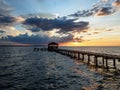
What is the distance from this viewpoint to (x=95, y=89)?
20422mm

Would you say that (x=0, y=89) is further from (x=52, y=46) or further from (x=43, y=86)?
(x=52, y=46)

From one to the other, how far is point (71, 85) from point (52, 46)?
97.1 metres

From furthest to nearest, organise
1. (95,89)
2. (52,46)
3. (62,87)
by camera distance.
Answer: (52,46), (62,87), (95,89)

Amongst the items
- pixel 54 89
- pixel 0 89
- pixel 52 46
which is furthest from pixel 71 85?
pixel 52 46

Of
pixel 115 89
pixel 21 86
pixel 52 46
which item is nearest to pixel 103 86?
pixel 115 89

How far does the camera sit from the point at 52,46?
119438 millimetres

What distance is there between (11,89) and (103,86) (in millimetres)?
11443

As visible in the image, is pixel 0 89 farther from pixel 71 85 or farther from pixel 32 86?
pixel 71 85

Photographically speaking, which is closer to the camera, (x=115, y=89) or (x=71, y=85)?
(x=115, y=89)

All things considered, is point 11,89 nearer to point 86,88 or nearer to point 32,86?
point 32,86

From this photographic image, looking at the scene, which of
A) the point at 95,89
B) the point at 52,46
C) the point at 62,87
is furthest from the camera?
the point at 52,46

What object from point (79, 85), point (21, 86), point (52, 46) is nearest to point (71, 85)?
point (79, 85)

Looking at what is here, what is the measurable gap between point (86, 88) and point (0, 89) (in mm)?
10416

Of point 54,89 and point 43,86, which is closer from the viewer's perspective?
point 54,89
